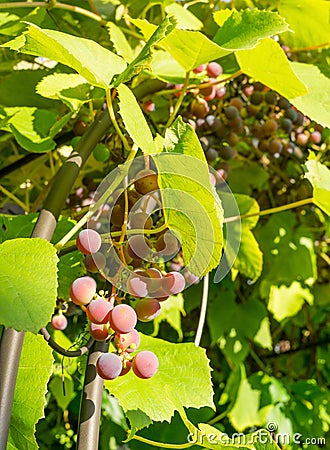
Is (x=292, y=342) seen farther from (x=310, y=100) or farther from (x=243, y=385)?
(x=310, y=100)

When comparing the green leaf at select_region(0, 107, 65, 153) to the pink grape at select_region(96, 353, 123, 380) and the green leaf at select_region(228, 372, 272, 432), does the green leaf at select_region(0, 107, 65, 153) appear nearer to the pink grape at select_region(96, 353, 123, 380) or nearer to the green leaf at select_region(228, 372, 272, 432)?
the pink grape at select_region(96, 353, 123, 380)

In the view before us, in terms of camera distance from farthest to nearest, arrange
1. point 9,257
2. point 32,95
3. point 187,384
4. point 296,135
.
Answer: point 296,135 → point 32,95 → point 187,384 → point 9,257

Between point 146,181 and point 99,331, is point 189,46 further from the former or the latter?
point 99,331

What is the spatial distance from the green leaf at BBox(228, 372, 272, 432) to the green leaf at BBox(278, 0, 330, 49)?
62 centimetres

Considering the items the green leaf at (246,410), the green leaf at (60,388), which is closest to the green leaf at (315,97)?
the green leaf at (60,388)

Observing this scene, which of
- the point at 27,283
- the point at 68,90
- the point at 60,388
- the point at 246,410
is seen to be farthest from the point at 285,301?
the point at 27,283

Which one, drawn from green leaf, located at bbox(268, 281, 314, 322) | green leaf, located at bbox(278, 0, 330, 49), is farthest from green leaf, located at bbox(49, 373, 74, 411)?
green leaf, located at bbox(278, 0, 330, 49)

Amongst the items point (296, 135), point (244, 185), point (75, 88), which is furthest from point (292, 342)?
point (75, 88)

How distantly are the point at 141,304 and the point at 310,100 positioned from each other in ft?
1.11

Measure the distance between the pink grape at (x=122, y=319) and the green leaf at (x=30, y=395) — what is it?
0.23ft

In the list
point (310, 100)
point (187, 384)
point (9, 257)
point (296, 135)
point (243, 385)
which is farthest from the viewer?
point (243, 385)

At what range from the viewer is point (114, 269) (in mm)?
462

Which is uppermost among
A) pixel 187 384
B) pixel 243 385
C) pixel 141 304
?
pixel 141 304

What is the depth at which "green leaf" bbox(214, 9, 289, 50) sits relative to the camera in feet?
1.75
